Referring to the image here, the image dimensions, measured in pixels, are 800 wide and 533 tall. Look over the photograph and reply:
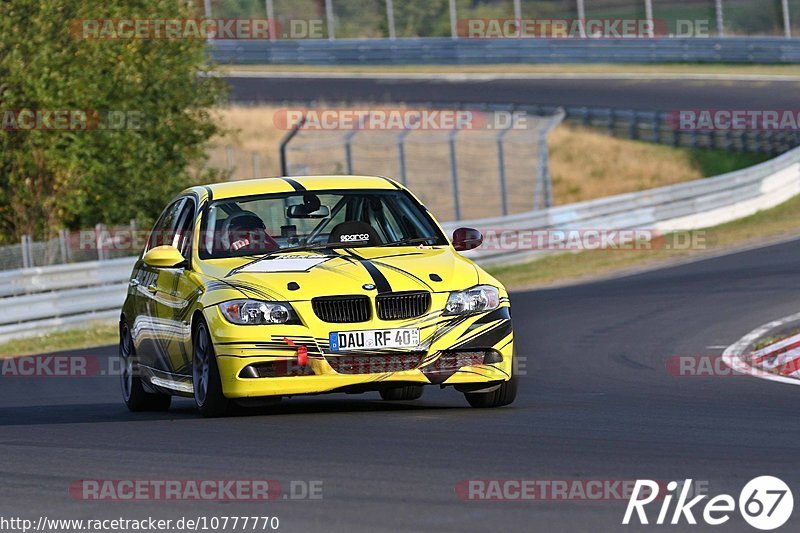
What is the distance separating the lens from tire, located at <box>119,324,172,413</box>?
11781 millimetres

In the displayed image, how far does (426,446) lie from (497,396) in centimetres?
219

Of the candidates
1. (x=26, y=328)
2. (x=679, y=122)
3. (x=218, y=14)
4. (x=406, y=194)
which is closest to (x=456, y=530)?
(x=406, y=194)

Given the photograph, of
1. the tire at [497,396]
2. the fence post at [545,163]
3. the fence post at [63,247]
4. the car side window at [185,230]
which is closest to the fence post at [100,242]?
the fence post at [63,247]

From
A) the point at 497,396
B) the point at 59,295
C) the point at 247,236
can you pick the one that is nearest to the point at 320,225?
the point at 247,236

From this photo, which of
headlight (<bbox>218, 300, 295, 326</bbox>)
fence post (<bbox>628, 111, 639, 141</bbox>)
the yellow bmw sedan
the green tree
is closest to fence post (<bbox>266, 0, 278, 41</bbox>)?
fence post (<bbox>628, 111, 639, 141</bbox>)

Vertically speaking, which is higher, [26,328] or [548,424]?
[548,424]

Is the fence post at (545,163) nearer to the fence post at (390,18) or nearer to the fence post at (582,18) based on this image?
the fence post at (582,18)

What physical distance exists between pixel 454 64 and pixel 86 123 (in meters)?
30.0

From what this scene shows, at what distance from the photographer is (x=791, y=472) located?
6867 mm

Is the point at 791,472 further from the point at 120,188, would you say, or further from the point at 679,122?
the point at 679,122

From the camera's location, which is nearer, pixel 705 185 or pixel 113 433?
pixel 113 433

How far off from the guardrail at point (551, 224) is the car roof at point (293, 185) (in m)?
10.9

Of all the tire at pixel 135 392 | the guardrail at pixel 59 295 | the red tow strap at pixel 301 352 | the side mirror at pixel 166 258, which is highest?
the side mirror at pixel 166 258

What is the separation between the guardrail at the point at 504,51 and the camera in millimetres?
50000
